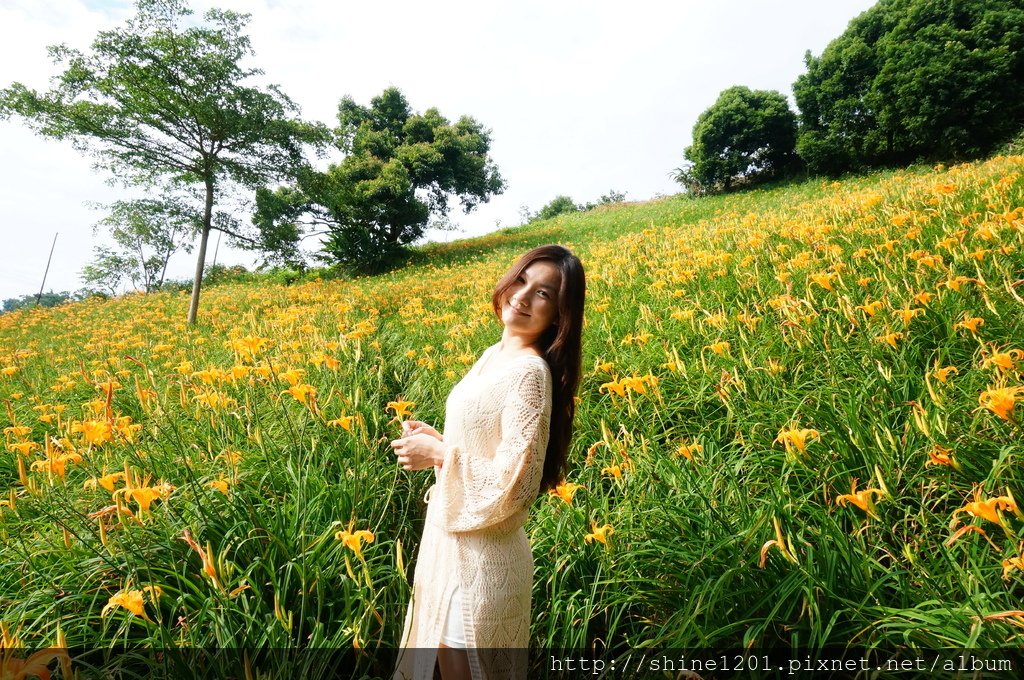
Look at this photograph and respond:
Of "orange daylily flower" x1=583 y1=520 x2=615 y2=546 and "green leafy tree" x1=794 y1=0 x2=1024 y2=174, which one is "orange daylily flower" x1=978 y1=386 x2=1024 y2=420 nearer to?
"orange daylily flower" x1=583 y1=520 x2=615 y2=546

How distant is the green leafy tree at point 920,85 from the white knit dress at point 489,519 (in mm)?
19446

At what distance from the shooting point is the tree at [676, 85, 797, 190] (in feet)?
66.1

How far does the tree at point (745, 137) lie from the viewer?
20.1m

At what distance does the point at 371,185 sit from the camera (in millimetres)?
17734

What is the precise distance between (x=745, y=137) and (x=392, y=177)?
48.2 ft

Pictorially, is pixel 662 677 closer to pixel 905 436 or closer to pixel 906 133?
pixel 905 436

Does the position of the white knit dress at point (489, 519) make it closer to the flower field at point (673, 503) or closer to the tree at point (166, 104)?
the flower field at point (673, 503)

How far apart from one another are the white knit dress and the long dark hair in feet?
0.38

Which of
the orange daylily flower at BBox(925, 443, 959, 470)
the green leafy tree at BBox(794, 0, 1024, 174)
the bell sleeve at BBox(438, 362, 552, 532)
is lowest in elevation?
the orange daylily flower at BBox(925, 443, 959, 470)

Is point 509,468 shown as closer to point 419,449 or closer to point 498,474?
point 498,474

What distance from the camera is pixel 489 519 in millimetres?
1364

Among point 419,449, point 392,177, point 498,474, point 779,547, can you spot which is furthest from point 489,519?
point 392,177

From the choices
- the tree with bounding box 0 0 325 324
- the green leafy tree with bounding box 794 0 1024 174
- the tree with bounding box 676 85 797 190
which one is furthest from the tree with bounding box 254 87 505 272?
the green leafy tree with bounding box 794 0 1024 174

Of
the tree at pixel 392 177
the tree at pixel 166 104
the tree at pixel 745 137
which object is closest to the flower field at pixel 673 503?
the tree at pixel 166 104
